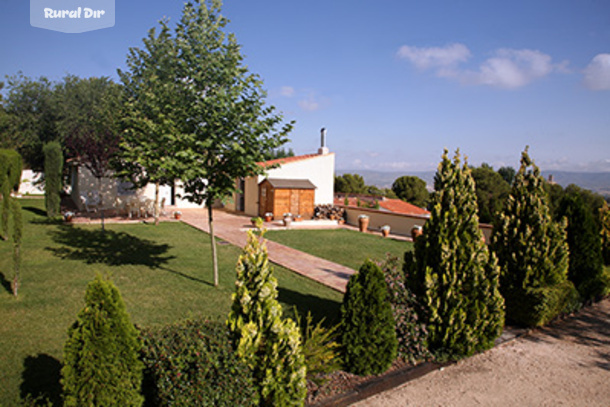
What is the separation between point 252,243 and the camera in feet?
12.8

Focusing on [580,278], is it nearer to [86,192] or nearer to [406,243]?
[406,243]

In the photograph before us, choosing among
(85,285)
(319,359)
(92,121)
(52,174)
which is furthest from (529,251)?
(92,121)

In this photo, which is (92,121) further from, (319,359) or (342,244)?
(319,359)

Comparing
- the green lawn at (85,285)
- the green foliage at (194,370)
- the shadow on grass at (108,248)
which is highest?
the green foliage at (194,370)

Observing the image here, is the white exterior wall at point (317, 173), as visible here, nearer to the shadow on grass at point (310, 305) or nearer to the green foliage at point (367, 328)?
the shadow on grass at point (310, 305)

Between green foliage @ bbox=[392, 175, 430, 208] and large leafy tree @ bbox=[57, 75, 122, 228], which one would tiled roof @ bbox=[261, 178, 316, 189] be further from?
green foliage @ bbox=[392, 175, 430, 208]

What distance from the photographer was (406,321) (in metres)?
5.27

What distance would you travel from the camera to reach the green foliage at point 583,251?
822 cm

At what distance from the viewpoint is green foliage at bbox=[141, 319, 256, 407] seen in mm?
3285

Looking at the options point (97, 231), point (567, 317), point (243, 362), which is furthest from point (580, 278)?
point (97, 231)

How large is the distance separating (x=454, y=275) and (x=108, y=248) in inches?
421

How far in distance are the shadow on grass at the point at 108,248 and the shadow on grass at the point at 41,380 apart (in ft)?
17.3

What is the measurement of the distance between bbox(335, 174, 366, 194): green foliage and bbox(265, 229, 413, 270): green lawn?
2504 cm

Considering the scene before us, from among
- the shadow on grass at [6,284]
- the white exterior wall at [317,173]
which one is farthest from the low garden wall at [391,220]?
the shadow on grass at [6,284]
